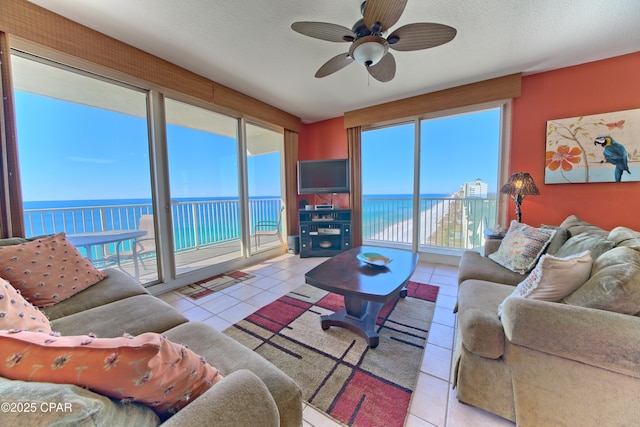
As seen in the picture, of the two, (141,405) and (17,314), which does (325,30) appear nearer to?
(141,405)

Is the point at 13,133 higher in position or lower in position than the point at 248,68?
lower

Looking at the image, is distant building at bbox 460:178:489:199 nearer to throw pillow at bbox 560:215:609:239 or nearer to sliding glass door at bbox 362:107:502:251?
sliding glass door at bbox 362:107:502:251

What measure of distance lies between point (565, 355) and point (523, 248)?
1183mm

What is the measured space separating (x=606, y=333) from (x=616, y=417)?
333 mm

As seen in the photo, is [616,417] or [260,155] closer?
[616,417]

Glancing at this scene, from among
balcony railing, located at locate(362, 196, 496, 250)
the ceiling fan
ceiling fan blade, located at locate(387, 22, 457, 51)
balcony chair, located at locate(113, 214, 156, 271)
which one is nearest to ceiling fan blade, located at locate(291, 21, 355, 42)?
the ceiling fan

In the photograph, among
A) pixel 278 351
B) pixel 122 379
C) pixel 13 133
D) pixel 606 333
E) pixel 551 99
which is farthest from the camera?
pixel 551 99

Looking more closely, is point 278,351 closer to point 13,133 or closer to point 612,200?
point 13,133

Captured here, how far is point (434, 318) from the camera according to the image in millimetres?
1938

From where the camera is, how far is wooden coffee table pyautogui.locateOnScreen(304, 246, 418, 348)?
1450 millimetres

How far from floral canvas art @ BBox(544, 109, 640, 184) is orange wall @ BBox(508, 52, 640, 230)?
72 millimetres

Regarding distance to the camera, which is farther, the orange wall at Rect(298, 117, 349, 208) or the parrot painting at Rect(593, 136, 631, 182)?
the orange wall at Rect(298, 117, 349, 208)

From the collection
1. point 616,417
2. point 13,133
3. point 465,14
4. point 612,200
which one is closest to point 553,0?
point 465,14

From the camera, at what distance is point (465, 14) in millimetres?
1763
